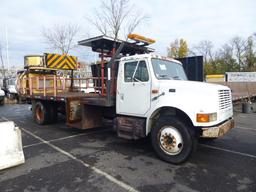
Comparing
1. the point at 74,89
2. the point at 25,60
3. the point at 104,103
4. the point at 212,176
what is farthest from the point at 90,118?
the point at 25,60

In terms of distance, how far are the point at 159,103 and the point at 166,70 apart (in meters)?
1.01

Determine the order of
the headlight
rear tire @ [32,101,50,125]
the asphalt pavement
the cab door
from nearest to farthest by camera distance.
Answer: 1. the asphalt pavement
2. the headlight
3. the cab door
4. rear tire @ [32,101,50,125]

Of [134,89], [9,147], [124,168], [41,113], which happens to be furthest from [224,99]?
[41,113]

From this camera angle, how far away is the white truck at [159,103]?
4059 mm

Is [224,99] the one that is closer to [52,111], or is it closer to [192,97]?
[192,97]

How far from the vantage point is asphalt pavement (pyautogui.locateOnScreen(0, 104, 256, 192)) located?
3482 mm

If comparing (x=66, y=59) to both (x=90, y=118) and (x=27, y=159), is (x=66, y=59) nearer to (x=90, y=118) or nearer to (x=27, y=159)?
(x=90, y=118)

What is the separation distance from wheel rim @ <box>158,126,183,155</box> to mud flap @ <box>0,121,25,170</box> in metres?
3.05

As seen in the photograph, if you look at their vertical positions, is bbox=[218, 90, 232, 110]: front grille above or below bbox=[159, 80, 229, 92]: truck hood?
below

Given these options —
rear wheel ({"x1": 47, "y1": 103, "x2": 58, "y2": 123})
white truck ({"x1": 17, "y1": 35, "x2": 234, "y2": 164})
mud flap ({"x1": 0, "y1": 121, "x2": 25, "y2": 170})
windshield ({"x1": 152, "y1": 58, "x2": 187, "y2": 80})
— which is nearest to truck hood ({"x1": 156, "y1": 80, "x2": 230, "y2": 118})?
white truck ({"x1": 17, "y1": 35, "x2": 234, "y2": 164})

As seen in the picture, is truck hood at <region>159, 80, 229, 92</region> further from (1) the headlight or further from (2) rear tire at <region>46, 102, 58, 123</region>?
(2) rear tire at <region>46, 102, 58, 123</region>

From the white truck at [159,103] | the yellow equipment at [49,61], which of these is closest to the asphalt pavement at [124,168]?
the white truck at [159,103]

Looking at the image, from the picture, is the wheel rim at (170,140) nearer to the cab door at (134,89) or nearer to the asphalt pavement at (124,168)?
the asphalt pavement at (124,168)

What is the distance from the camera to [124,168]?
417 cm
